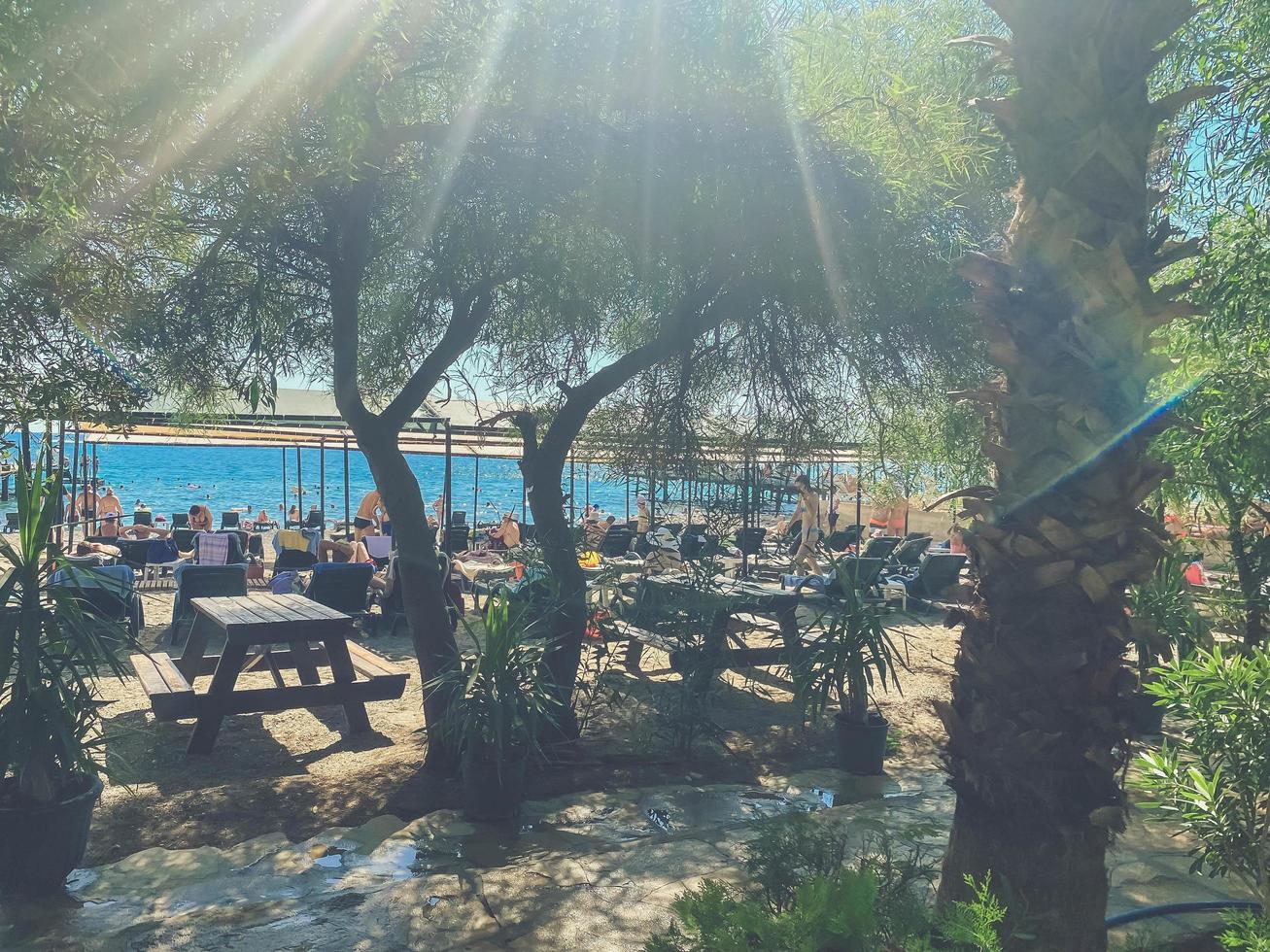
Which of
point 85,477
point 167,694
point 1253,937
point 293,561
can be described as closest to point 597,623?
point 167,694

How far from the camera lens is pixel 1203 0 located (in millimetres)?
2926

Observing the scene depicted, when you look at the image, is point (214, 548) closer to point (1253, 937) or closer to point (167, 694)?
point (167, 694)

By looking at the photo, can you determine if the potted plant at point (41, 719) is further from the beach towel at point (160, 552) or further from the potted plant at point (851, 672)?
the beach towel at point (160, 552)

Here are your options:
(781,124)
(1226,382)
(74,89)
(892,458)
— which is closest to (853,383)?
(892,458)

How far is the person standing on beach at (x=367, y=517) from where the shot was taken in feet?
52.9

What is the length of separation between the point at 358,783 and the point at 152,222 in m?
3.01

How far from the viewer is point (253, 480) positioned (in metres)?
88.0

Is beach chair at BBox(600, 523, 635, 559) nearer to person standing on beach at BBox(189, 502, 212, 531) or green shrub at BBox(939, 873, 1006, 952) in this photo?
person standing on beach at BBox(189, 502, 212, 531)

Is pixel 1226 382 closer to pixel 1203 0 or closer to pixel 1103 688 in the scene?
pixel 1203 0

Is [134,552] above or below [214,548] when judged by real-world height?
below

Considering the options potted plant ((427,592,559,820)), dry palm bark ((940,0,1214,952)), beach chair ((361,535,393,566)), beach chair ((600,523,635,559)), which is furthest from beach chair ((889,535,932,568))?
dry palm bark ((940,0,1214,952))

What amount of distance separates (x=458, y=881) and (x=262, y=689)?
2.65 metres

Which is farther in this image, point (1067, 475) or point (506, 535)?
point (506, 535)

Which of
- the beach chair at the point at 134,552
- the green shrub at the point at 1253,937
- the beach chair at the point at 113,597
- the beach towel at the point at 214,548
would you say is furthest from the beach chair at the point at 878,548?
the green shrub at the point at 1253,937
